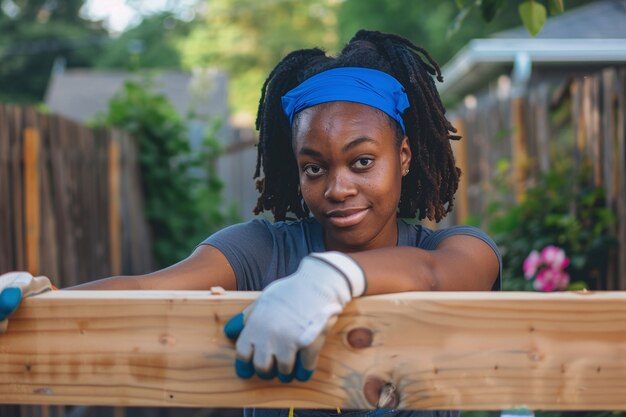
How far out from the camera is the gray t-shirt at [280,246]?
228 centimetres

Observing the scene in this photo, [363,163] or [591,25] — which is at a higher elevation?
[591,25]

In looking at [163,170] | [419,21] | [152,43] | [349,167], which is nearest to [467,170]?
[163,170]

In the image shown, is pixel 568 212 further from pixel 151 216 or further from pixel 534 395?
pixel 534 395

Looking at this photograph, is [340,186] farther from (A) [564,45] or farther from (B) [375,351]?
(A) [564,45]

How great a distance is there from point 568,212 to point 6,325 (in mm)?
4932

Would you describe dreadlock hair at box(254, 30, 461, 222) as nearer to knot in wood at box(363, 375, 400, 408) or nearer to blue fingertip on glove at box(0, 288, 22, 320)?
knot in wood at box(363, 375, 400, 408)

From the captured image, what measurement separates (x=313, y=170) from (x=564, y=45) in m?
12.5

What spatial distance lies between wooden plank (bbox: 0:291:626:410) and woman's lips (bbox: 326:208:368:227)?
0.72 m

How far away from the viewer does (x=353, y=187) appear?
2.23 metres

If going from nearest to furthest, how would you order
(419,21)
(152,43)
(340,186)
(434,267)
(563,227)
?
(434,267) → (340,186) → (563,227) → (419,21) → (152,43)

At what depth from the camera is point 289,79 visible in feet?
8.66

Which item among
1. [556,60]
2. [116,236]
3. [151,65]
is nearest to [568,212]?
[116,236]

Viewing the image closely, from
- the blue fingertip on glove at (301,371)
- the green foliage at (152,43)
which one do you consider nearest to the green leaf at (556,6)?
the blue fingertip on glove at (301,371)

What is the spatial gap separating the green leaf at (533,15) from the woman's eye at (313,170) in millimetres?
1091
